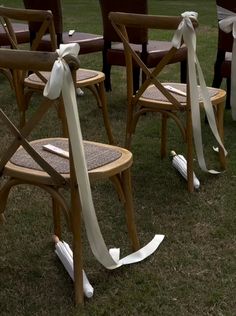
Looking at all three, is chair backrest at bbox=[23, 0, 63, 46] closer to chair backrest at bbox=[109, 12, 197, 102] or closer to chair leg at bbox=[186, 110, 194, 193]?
chair backrest at bbox=[109, 12, 197, 102]

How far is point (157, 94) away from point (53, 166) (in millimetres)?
1424

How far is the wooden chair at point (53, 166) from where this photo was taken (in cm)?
208

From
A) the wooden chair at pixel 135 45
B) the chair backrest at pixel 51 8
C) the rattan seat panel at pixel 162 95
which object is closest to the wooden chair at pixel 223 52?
the wooden chair at pixel 135 45

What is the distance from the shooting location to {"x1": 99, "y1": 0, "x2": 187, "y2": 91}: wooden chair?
4.91 m

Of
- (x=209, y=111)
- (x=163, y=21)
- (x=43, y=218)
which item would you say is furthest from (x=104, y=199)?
(x=163, y=21)

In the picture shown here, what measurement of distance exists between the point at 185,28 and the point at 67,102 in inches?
48.9

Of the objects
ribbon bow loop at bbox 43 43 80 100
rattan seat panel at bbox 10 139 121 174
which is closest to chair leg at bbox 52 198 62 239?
rattan seat panel at bbox 10 139 121 174

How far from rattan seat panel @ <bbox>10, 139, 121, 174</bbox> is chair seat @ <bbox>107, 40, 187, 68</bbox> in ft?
7.95

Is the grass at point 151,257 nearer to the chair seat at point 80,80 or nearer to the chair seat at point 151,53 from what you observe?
the chair seat at point 80,80

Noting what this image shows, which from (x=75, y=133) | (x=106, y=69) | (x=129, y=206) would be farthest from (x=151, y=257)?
(x=106, y=69)

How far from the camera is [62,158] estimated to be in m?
2.56

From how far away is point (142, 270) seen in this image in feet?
8.80

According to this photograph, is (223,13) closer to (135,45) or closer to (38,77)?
(135,45)

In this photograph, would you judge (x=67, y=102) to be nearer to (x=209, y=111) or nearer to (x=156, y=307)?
(x=156, y=307)
